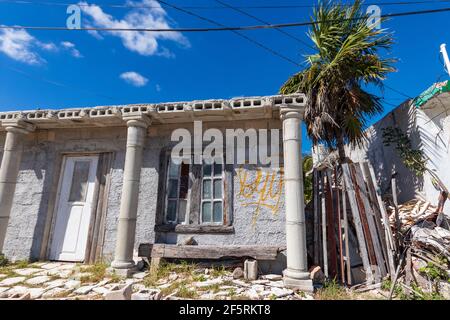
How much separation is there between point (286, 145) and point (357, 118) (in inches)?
123

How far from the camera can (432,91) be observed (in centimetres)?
505

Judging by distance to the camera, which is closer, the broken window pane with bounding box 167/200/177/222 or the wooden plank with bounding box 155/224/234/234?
the wooden plank with bounding box 155/224/234/234

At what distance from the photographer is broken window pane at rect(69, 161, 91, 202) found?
5.11 metres

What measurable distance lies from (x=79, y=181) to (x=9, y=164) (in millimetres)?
1345

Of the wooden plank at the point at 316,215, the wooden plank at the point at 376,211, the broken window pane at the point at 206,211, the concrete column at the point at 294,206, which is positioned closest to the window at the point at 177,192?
the broken window pane at the point at 206,211

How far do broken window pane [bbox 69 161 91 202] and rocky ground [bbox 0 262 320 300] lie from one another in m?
1.38

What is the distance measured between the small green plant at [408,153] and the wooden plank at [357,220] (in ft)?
6.82

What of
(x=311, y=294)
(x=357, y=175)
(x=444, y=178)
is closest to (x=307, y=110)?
(x=357, y=175)

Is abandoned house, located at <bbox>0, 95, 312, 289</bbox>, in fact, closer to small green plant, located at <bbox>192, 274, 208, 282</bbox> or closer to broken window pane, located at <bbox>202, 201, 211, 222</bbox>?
broken window pane, located at <bbox>202, 201, 211, 222</bbox>

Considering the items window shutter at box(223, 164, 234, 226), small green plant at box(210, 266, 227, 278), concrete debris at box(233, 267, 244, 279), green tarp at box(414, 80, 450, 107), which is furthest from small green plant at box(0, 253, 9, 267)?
green tarp at box(414, 80, 450, 107)

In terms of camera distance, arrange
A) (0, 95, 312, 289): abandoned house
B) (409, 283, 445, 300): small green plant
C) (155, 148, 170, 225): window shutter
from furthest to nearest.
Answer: (155, 148, 170, 225): window shutter < (0, 95, 312, 289): abandoned house < (409, 283, 445, 300): small green plant

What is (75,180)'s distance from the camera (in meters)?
5.20

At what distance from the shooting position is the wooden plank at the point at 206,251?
4.01 meters

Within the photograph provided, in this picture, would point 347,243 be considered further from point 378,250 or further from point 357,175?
point 357,175
